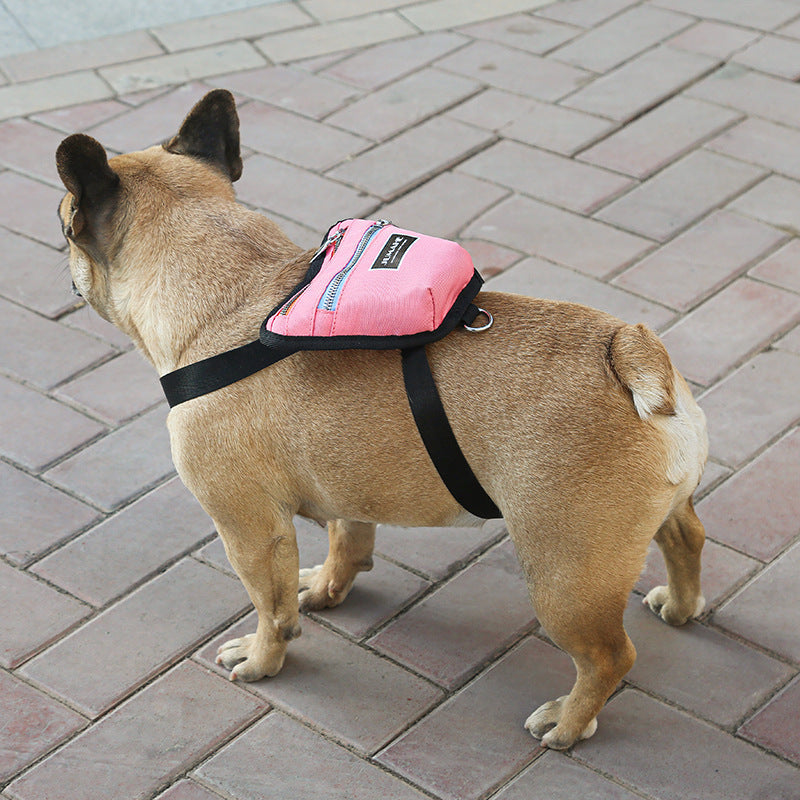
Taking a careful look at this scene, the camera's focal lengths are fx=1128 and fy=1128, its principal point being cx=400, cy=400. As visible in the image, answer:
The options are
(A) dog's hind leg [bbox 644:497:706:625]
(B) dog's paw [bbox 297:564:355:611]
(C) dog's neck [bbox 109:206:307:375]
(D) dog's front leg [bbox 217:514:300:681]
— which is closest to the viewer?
(C) dog's neck [bbox 109:206:307:375]

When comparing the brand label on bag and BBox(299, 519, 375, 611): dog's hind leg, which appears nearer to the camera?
the brand label on bag

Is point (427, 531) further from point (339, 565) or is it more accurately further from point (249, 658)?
point (249, 658)

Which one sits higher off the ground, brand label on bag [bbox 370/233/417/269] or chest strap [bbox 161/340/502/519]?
brand label on bag [bbox 370/233/417/269]

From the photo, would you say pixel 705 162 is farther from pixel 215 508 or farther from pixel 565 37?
pixel 215 508

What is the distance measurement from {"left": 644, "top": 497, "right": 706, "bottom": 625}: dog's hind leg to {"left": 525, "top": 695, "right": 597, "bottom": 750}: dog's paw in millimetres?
487

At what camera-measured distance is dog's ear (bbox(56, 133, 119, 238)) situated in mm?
2678

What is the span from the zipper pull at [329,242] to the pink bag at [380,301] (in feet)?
0.35

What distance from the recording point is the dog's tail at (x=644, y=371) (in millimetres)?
2592

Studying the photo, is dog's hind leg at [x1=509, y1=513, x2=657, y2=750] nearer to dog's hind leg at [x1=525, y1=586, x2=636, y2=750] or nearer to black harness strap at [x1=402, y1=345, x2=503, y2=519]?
dog's hind leg at [x1=525, y1=586, x2=636, y2=750]

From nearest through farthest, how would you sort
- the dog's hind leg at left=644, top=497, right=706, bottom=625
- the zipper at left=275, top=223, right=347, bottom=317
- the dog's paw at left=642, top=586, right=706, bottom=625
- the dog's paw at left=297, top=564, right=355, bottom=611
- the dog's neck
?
1. the zipper at left=275, top=223, right=347, bottom=317
2. the dog's neck
3. the dog's hind leg at left=644, top=497, right=706, bottom=625
4. the dog's paw at left=642, top=586, right=706, bottom=625
5. the dog's paw at left=297, top=564, right=355, bottom=611

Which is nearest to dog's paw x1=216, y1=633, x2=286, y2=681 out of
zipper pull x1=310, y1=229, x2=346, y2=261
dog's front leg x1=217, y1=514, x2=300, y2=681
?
dog's front leg x1=217, y1=514, x2=300, y2=681

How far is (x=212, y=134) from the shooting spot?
10.2 feet

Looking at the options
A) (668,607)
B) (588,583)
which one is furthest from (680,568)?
(588,583)

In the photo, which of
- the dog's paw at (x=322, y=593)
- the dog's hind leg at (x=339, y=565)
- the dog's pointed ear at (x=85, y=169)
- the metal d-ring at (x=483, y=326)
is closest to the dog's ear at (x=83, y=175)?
the dog's pointed ear at (x=85, y=169)
